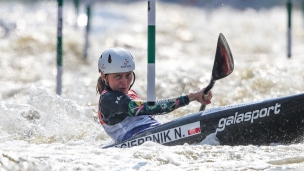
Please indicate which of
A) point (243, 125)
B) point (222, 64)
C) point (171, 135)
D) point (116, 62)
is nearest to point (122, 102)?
point (116, 62)

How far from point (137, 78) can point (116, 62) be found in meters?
5.33

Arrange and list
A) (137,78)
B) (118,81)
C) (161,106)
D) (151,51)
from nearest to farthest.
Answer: (151,51), (161,106), (118,81), (137,78)

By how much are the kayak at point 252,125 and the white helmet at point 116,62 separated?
59cm

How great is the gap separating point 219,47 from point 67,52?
8.99m

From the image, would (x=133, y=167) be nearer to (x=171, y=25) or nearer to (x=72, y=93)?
(x=72, y=93)

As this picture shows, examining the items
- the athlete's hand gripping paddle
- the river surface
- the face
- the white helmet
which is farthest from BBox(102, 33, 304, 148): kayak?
the white helmet

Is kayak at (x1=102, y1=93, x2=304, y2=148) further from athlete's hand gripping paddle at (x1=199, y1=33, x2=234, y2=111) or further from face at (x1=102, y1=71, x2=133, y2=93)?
face at (x1=102, y1=71, x2=133, y2=93)

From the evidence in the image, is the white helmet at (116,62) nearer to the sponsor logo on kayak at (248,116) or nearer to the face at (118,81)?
the face at (118,81)

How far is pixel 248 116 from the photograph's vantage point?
5582 mm

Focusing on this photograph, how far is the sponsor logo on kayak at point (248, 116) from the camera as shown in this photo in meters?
5.57

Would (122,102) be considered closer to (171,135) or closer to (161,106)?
(161,106)

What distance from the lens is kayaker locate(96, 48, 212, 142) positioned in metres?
5.53

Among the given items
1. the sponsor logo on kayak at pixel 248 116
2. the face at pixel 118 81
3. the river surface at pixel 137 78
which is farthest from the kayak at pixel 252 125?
the face at pixel 118 81

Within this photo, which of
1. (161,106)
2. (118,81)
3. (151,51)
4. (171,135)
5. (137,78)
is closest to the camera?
(151,51)
